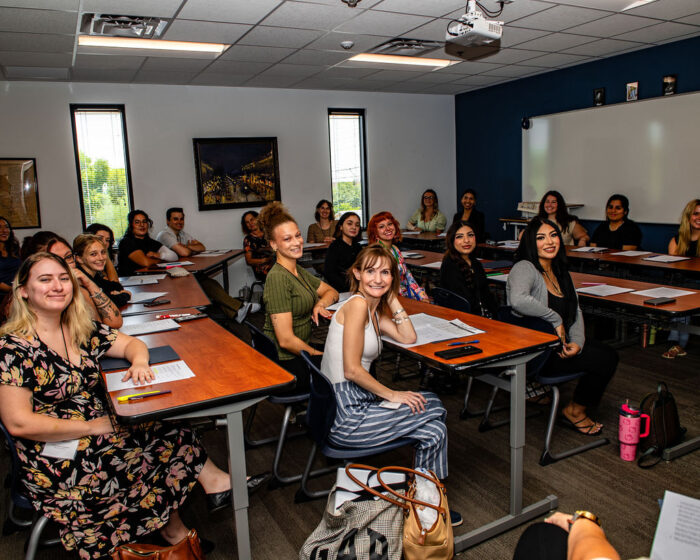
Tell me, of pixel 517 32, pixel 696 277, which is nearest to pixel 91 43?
pixel 517 32

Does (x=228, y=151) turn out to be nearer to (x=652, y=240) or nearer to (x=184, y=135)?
(x=184, y=135)

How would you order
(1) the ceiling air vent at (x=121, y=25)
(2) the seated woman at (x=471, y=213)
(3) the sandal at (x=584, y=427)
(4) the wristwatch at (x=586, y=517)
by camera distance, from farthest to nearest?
(2) the seated woman at (x=471, y=213)
(1) the ceiling air vent at (x=121, y=25)
(3) the sandal at (x=584, y=427)
(4) the wristwatch at (x=586, y=517)

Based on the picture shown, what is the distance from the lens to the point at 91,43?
501 centimetres

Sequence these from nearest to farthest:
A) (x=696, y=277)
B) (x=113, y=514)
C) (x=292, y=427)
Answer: (x=113, y=514)
(x=292, y=427)
(x=696, y=277)

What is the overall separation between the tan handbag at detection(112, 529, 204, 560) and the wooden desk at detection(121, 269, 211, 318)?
180 cm

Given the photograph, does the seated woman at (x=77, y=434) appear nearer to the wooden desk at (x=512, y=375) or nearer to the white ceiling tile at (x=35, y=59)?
the wooden desk at (x=512, y=375)

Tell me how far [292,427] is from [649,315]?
227 cm

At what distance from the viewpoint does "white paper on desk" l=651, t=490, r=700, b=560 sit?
1.06 meters

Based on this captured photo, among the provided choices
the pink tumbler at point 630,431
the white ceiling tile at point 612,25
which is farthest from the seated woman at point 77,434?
the white ceiling tile at point 612,25

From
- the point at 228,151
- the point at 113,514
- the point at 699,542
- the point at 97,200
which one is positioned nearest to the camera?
the point at 699,542

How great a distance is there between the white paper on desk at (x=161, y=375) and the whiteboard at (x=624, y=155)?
5.93m

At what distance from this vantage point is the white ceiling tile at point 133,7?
12.9 ft

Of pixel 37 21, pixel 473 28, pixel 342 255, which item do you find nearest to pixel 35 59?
pixel 37 21

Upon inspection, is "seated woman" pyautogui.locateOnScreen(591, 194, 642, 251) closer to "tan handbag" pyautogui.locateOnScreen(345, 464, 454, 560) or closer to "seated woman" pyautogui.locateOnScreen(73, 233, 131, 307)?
"tan handbag" pyautogui.locateOnScreen(345, 464, 454, 560)
